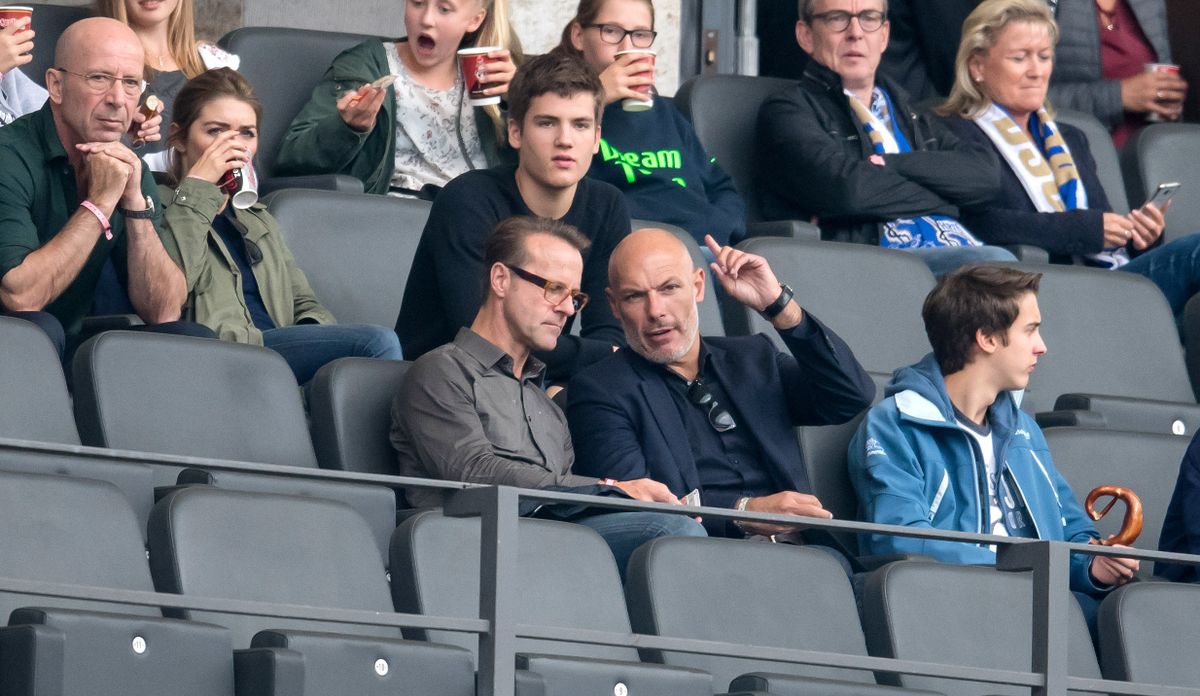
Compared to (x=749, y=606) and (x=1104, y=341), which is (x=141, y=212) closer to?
(x=749, y=606)

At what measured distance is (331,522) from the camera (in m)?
2.78

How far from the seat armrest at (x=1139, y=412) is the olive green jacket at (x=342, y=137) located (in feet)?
4.83

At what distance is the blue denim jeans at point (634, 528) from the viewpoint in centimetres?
313

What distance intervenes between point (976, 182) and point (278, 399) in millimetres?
2133

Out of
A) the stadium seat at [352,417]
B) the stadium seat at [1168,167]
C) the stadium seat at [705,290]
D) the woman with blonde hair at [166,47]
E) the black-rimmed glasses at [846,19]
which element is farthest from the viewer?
the stadium seat at [1168,167]

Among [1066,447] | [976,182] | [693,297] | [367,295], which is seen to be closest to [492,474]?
[693,297]

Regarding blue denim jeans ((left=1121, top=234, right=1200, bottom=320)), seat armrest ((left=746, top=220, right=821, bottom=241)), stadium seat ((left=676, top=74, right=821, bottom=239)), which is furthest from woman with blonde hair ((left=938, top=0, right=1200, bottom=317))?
seat armrest ((left=746, top=220, right=821, bottom=241))

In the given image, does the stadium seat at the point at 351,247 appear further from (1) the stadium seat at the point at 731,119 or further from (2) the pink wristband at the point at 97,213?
(1) the stadium seat at the point at 731,119

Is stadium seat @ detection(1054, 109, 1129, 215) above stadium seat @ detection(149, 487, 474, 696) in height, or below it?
above

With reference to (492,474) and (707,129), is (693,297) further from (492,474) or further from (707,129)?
(707,129)

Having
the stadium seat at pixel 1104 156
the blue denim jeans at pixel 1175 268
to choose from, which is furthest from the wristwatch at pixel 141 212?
the stadium seat at pixel 1104 156

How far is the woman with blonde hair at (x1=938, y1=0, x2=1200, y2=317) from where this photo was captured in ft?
15.9

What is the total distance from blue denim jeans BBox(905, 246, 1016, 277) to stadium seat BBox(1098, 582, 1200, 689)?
1479 mm

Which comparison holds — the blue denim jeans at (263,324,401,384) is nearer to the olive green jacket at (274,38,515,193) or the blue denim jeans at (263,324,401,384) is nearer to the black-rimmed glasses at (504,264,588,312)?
the black-rimmed glasses at (504,264,588,312)
